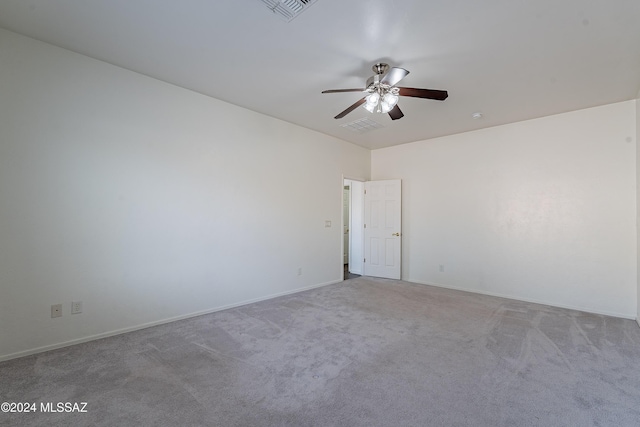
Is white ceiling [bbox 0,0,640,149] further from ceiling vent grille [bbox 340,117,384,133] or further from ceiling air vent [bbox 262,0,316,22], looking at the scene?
ceiling vent grille [bbox 340,117,384,133]

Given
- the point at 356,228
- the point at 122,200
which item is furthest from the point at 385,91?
the point at 356,228

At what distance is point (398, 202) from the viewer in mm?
5594

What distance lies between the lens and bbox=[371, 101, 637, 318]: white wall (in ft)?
11.9

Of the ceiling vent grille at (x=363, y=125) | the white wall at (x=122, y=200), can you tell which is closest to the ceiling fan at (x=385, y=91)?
the ceiling vent grille at (x=363, y=125)

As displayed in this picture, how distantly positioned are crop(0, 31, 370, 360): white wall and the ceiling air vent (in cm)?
187

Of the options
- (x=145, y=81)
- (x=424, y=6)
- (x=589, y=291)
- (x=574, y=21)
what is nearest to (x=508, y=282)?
(x=589, y=291)

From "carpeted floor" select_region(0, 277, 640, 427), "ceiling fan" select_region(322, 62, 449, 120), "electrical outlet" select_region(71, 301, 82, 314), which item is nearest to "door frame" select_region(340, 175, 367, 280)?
"carpeted floor" select_region(0, 277, 640, 427)

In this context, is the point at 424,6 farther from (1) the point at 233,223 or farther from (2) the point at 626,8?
(1) the point at 233,223

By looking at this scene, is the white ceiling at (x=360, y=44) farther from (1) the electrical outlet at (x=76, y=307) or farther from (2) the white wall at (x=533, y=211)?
(1) the electrical outlet at (x=76, y=307)

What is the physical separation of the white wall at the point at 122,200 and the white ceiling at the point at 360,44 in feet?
1.23

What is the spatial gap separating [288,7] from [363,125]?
267cm

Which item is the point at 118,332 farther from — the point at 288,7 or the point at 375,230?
the point at 375,230

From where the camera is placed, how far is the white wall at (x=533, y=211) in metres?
3.64

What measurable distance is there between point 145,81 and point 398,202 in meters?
4.49
